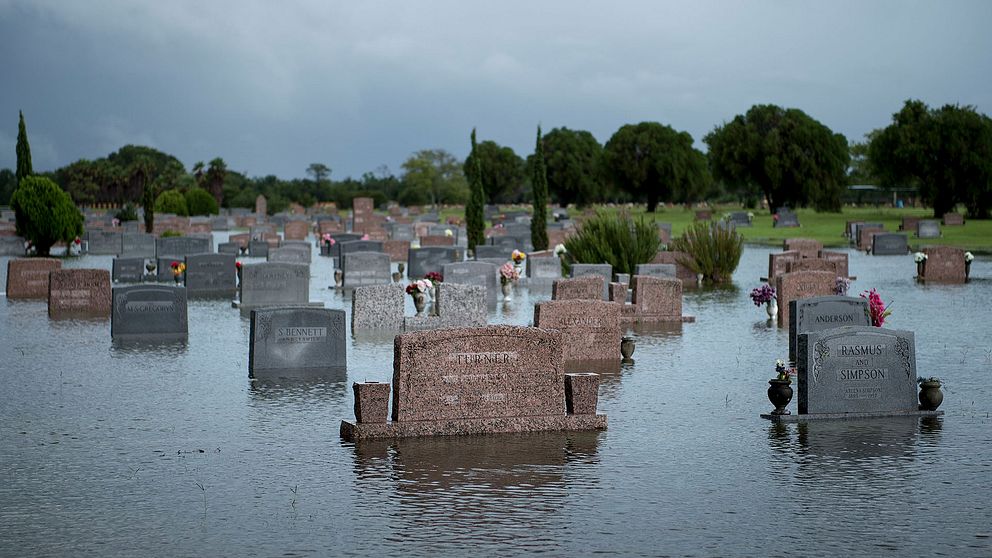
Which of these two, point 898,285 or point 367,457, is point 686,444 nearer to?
point 367,457

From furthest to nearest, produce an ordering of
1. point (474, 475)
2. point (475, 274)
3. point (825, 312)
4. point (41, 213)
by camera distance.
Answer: point (41, 213) → point (475, 274) → point (825, 312) → point (474, 475)

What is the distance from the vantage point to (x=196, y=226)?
77375mm

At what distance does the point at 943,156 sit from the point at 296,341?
65837mm

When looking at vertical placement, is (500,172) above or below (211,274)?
above

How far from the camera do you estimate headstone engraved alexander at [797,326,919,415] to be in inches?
583

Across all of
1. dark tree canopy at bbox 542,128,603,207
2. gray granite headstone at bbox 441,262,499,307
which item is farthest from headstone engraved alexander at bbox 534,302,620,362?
dark tree canopy at bbox 542,128,603,207

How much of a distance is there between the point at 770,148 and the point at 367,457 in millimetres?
80717

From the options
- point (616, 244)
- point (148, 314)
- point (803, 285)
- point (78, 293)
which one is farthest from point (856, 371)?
point (616, 244)

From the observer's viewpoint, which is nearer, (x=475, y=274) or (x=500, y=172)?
(x=475, y=274)

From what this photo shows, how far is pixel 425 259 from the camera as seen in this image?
4206 centimetres

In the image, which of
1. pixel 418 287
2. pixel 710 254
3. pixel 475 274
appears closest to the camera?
pixel 418 287

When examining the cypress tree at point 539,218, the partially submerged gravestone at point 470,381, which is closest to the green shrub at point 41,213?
the cypress tree at point 539,218

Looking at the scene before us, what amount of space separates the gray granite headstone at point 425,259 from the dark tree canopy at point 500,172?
106 meters

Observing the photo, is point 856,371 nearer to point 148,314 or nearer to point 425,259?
point 148,314
